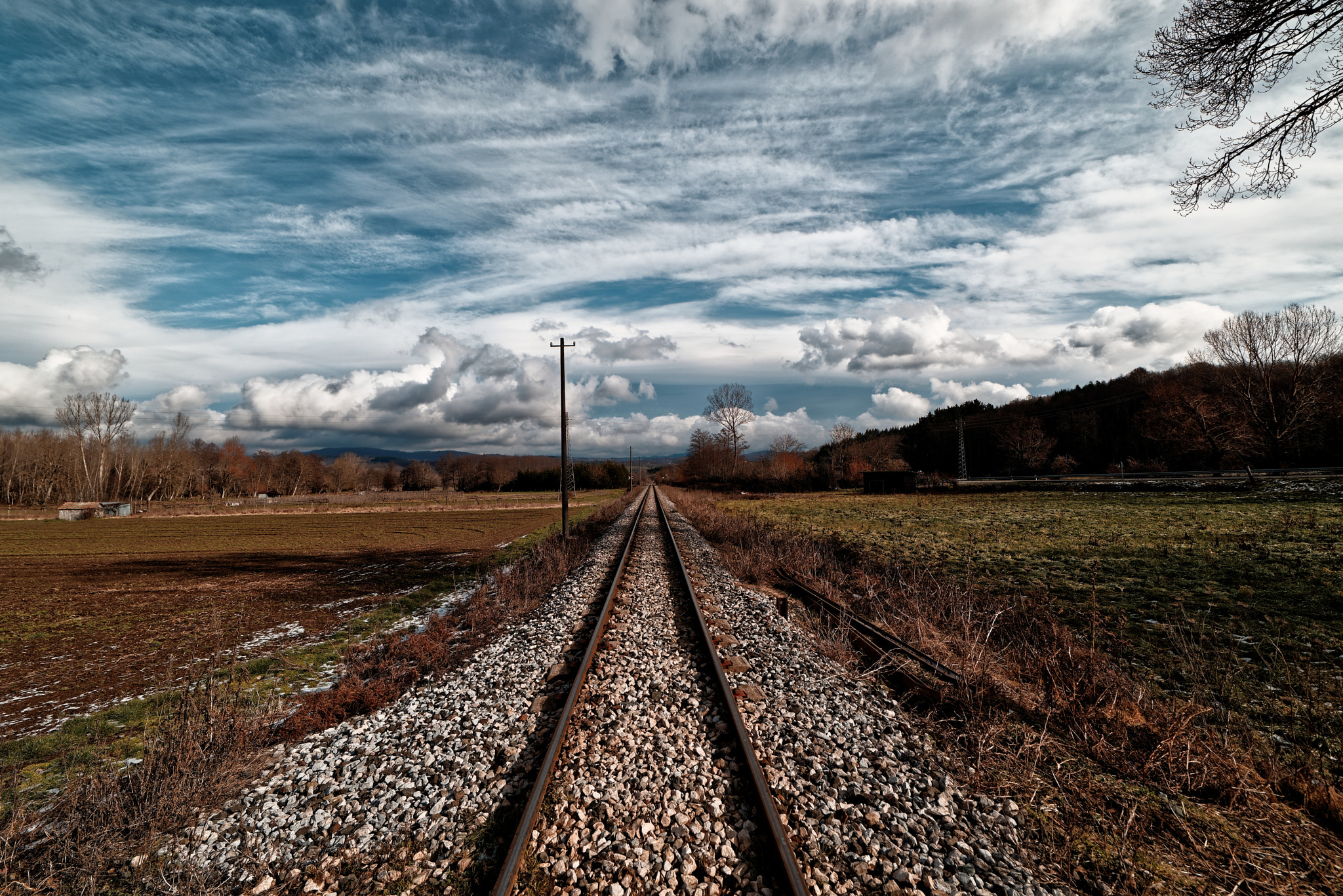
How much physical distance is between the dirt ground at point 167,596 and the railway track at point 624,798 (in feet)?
6.09

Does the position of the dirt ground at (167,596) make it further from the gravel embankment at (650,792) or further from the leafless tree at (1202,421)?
the leafless tree at (1202,421)

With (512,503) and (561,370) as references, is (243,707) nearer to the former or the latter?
(561,370)

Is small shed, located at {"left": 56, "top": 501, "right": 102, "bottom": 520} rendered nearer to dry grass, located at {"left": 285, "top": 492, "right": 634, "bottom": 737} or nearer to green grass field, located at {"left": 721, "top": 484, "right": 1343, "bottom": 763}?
dry grass, located at {"left": 285, "top": 492, "right": 634, "bottom": 737}

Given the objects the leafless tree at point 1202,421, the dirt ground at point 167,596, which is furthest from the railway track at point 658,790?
the leafless tree at point 1202,421

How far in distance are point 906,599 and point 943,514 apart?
60.9ft

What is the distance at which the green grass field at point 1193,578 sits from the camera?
6.00 m

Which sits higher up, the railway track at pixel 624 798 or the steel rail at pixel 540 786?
the steel rail at pixel 540 786

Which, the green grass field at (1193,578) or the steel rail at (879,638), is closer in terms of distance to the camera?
the green grass field at (1193,578)

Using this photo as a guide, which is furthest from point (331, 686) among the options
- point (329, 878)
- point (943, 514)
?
point (943, 514)

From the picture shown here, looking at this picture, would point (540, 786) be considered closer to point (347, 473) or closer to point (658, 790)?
point (658, 790)

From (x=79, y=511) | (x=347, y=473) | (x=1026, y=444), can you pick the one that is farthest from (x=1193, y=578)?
(x=347, y=473)

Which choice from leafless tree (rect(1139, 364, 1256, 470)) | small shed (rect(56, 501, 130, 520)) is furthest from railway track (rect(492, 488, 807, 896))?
small shed (rect(56, 501, 130, 520))

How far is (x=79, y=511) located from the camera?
5334 cm

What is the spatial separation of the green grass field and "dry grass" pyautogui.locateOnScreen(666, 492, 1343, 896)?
2.22 feet
